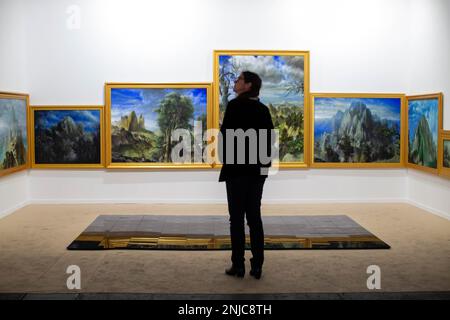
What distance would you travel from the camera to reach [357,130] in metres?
14.3

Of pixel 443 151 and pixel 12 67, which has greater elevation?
pixel 12 67

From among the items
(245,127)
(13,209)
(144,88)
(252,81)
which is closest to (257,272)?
(245,127)

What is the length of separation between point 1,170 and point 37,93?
2.46 metres

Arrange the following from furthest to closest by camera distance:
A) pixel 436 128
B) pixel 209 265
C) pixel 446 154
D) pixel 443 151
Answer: pixel 436 128 < pixel 443 151 < pixel 446 154 < pixel 209 265

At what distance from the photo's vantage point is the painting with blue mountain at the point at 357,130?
1416 cm

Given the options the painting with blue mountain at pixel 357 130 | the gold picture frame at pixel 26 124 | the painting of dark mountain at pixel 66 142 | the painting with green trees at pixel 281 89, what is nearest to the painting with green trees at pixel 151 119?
the painting of dark mountain at pixel 66 142

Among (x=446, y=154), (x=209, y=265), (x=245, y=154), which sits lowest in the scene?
(x=209, y=265)

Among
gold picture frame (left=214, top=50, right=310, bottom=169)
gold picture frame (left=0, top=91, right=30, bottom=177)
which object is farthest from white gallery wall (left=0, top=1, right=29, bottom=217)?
gold picture frame (left=214, top=50, right=310, bottom=169)

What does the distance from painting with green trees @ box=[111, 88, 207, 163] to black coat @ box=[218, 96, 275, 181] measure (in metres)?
6.26

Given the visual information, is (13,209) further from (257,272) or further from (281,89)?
(257,272)

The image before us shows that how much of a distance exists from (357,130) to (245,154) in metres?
7.28

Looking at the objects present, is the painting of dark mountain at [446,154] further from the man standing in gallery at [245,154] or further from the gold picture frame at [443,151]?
the man standing in gallery at [245,154]

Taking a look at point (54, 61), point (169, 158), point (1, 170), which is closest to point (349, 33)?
point (169, 158)

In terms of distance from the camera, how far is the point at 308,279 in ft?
26.0
